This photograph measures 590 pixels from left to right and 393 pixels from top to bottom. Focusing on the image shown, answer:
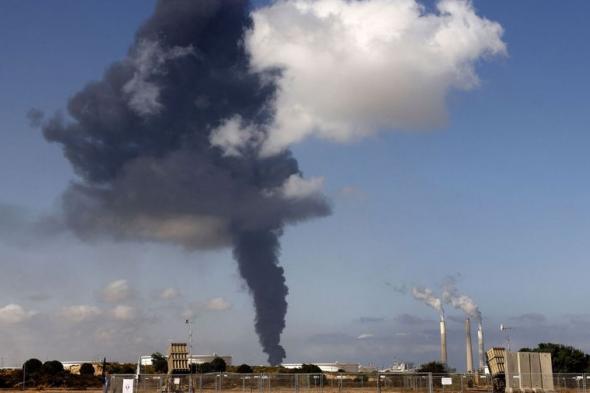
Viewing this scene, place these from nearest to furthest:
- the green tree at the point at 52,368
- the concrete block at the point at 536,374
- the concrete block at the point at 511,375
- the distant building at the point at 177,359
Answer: the concrete block at the point at 511,375, the concrete block at the point at 536,374, the distant building at the point at 177,359, the green tree at the point at 52,368

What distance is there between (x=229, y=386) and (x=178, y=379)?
675cm

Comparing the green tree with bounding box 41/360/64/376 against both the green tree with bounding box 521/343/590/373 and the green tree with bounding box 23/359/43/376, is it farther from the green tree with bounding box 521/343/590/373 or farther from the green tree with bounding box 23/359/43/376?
the green tree with bounding box 521/343/590/373

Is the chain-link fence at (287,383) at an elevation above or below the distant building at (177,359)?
below

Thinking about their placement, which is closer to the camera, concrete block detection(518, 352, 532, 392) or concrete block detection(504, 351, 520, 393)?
concrete block detection(504, 351, 520, 393)

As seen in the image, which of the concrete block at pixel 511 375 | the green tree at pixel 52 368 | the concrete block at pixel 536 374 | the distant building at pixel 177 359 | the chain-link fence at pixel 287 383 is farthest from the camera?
the green tree at pixel 52 368

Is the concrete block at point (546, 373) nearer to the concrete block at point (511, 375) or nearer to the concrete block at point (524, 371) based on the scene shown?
the concrete block at point (524, 371)

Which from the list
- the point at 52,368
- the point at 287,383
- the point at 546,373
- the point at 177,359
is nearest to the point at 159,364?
the point at 52,368

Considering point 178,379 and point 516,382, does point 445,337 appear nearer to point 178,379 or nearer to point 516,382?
point 516,382

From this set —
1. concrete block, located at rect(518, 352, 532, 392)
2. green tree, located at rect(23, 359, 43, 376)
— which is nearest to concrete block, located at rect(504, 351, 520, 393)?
concrete block, located at rect(518, 352, 532, 392)

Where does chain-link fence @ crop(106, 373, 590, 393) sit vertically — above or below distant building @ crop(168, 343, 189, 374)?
below

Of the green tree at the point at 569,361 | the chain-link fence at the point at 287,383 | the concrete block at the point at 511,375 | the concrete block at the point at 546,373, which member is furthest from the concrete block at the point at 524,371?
the green tree at the point at 569,361

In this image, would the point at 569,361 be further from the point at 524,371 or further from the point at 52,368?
the point at 52,368

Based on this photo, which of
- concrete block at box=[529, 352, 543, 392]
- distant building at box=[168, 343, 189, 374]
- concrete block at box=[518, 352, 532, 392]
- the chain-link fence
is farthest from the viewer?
distant building at box=[168, 343, 189, 374]

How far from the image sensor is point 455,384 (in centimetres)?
6988
